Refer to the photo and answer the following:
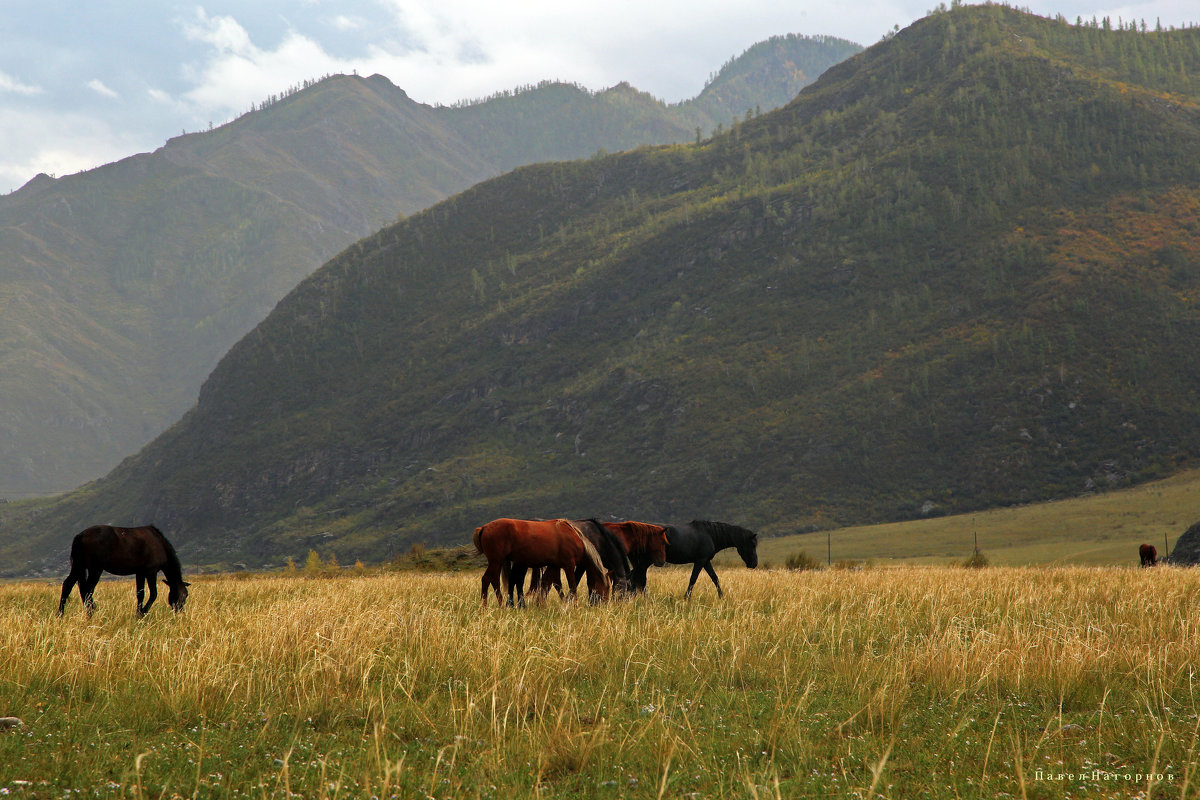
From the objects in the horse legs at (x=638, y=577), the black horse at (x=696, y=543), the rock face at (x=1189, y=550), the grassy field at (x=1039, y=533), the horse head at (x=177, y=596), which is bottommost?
the grassy field at (x=1039, y=533)

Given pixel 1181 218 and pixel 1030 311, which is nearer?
pixel 1030 311

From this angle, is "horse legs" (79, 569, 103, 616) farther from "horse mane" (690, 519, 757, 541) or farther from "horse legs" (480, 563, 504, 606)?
"horse mane" (690, 519, 757, 541)

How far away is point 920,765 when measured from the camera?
5734 millimetres

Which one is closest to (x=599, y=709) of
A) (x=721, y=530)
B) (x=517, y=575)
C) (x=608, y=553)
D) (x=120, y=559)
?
(x=517, y=575)

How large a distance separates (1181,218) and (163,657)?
164995 millimetres

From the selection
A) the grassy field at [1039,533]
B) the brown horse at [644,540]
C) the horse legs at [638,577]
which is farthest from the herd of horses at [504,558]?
the grassy field at [1039,533]

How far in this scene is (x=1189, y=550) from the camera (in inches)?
1243

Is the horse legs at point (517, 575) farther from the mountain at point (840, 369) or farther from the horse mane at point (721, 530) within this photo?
the mountain at point (840, 369)

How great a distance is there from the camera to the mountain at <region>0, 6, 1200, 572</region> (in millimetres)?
112562

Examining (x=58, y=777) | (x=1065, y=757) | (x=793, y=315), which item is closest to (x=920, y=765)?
(x=1065, y=757)

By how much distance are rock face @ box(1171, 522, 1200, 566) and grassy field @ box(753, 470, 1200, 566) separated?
17359 millimetres

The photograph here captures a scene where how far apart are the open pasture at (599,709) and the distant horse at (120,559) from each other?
10.4ft

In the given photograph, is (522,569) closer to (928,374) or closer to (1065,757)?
(1065,757)

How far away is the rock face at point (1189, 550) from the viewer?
30719 mm
